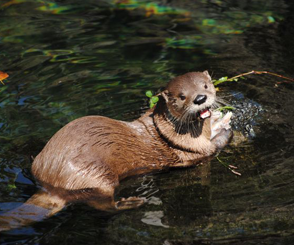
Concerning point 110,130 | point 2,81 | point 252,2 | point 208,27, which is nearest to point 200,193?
point 110,130

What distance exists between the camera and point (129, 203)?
3.94 meters

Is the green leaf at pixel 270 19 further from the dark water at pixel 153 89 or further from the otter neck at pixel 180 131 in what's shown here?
the otter neck at pixel 180 131

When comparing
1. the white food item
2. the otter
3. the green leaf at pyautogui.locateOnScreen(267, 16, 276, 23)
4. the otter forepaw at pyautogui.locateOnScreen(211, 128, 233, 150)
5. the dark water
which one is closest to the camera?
the dark water

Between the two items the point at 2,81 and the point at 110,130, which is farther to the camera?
the point at 2,81

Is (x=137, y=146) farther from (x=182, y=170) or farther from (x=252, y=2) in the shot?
(x=252, y=2)

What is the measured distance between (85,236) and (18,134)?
1692 millimetres

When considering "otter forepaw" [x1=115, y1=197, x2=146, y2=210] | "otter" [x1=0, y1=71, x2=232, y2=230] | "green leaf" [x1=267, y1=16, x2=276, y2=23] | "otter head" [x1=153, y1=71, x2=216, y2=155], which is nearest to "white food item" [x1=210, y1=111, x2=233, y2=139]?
"otter" [x1=0, y1=71, x2=232, y2=230]

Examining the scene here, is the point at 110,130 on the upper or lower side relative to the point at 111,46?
upper

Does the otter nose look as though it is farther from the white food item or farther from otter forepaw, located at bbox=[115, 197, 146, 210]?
otter forepaw, located at bbox=[115, 197, 146, 210]

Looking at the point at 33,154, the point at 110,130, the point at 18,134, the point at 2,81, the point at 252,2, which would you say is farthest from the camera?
the point at 252,2

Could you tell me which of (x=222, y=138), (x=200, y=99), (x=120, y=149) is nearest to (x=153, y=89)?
(x=222, y=138)

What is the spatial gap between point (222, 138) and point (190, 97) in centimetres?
68

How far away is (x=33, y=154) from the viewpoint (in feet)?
15.2

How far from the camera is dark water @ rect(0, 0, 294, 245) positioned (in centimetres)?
→ 368
